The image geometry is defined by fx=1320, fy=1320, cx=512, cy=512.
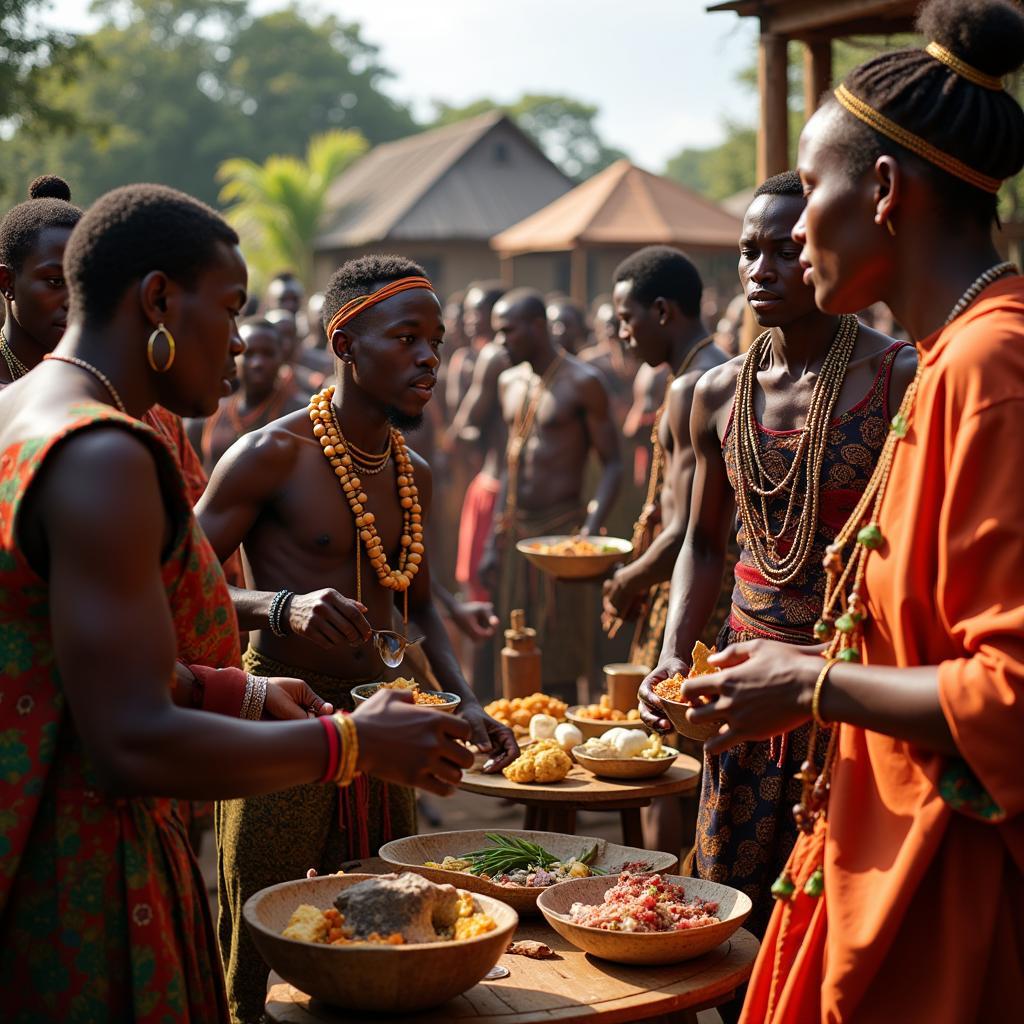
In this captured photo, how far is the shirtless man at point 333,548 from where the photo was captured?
12.6ft

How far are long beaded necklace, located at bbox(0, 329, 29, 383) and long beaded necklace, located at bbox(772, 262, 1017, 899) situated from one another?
286 centimetres

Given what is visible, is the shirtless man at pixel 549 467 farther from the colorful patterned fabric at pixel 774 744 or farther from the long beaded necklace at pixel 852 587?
the long beaded necklace at pixel 852 587

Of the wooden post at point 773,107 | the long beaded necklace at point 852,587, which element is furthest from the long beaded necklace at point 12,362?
the wooden post at point 773,107

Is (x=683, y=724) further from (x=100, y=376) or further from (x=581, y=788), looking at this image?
(x=100, y=376)

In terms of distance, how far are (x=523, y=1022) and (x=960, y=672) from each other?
1.15 m

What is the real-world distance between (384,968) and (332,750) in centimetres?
49

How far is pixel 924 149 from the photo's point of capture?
2184 mm

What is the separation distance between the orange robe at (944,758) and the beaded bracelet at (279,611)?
1871 mm

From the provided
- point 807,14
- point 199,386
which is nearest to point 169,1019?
point 199,386

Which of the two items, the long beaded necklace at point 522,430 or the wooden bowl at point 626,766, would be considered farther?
the long beaded necklace at point 522,430

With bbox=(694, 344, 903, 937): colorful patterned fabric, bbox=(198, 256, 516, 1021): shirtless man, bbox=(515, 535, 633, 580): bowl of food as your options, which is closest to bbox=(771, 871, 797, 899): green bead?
bbox=(694, 344, 903, 937): colorful patterned fabric

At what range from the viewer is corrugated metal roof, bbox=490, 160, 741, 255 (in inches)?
650

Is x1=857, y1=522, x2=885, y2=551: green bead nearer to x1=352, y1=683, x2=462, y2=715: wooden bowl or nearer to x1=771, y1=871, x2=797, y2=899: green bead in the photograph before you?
x1=771, y1=871, x2=797, y2=899: green bead

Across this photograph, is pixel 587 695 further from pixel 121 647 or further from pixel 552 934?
pixel 121 647
